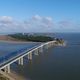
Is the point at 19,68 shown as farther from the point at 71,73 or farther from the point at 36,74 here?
the point at 71,73

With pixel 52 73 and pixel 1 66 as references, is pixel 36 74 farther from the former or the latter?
pixel 1 66

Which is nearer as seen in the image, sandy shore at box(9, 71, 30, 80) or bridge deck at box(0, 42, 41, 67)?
sandy shore at box(9, 71, 30, 80)

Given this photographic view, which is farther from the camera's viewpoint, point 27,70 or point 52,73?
point 27,70

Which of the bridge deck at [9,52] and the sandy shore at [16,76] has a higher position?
the bridge deck at [9,52]

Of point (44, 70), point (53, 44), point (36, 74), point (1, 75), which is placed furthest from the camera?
point (53, 44)

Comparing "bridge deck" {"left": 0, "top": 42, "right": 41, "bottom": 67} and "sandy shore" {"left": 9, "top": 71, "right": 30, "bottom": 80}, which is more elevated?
"bridge deck" {"left": 0, "top": 42, "right": 41, "bottom": 67}

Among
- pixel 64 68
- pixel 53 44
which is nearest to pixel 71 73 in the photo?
pixel 64 68

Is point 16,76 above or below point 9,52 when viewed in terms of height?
below

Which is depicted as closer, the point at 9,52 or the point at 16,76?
the point at 16,76

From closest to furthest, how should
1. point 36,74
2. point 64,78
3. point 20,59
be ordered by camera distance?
point 64,78
point 36,74
point 20,59

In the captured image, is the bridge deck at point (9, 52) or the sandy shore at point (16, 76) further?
the bridge deck at point (9, 52)

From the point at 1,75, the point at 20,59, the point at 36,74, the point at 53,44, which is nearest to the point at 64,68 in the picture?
the point at 36,74
